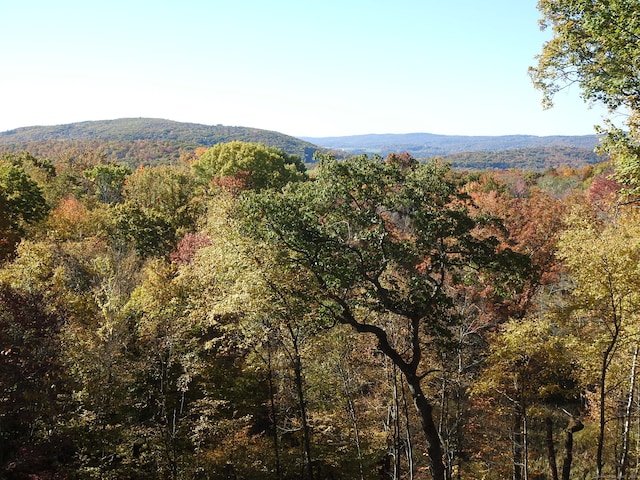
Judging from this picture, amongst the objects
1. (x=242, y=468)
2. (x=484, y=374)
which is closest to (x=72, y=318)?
(x=242, y=468)

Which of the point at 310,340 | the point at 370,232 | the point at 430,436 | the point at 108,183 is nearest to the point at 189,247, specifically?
the point at 310,340

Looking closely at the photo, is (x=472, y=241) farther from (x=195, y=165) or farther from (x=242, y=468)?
(x=195, y=165)

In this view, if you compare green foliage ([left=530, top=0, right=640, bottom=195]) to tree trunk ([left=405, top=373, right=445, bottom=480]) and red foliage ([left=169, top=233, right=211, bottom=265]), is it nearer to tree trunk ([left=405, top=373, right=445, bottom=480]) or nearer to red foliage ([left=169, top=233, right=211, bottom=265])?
tree trunk ([left=405, top=373, right=445, bottom=480])

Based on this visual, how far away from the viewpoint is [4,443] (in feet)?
39.9

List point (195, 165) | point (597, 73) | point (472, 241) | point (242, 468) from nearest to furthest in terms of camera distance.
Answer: point (597, 73), point (472, 241), point (242, 468), point (195, 165)

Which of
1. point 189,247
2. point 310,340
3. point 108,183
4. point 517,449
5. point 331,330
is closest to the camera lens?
point 310,340

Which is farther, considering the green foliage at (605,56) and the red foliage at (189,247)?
the red foliage at (189,247)

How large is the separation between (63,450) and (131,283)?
12.7m

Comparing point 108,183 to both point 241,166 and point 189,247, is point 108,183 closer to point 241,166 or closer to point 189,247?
point 241,166

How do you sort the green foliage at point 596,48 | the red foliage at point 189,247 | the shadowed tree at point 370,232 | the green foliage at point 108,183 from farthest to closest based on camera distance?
the green foliage at point 108,183 → the red foliage at point 189,247 → the shadowed tree at point 370,232 → the green foliage at point 596,48

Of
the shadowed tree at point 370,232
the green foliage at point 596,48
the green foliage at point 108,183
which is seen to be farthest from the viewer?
the green foliage at point 108,183

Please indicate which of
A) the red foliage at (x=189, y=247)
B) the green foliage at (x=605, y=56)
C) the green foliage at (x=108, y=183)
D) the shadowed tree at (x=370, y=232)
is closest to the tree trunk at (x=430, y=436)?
the shadowed tree at (x=370, y=232)

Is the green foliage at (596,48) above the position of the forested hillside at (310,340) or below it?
above

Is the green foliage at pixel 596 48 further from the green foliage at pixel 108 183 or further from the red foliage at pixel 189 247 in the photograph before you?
the green foliage at pixel 108 183
